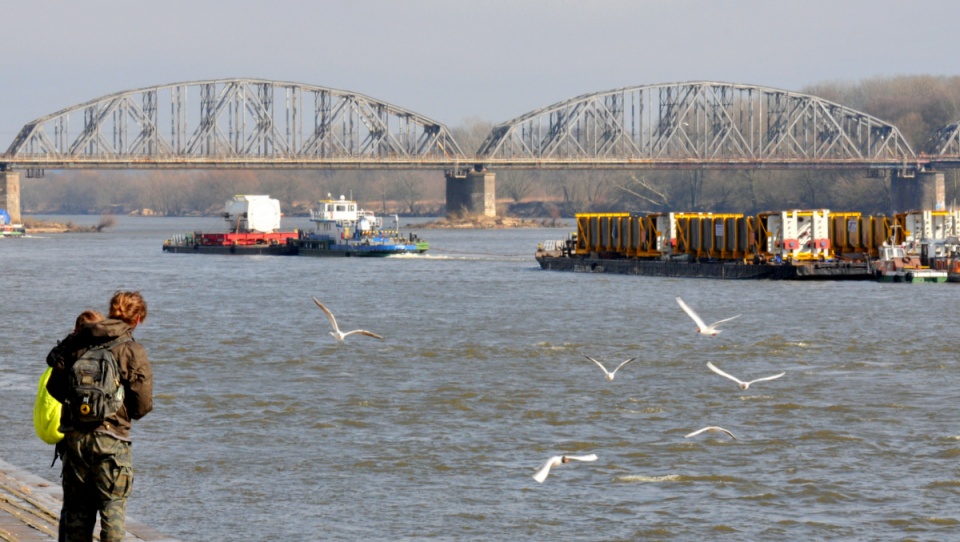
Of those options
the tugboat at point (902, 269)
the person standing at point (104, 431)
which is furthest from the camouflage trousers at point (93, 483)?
the tugboat at point (902, 269)

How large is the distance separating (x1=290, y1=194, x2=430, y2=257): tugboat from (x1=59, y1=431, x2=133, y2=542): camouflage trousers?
353ft

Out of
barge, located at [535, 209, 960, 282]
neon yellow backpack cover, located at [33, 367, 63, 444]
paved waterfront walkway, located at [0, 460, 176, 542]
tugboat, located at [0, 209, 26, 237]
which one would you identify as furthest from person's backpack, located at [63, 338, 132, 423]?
tugboat, located at [0, 209, 26, 237]

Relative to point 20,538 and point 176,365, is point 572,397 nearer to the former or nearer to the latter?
point 176,365

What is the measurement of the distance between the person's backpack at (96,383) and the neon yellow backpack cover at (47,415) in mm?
490

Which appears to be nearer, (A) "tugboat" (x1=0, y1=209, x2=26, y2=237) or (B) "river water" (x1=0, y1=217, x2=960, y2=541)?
(B) "river water" (x1=0, y1=217, x2=960, y2=541)

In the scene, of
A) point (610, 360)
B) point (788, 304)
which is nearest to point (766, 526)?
point (610, 360)

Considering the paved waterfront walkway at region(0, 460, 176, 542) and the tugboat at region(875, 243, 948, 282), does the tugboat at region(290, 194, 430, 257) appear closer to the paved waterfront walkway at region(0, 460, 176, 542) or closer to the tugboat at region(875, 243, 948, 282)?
the tugboat at region(875, 243, 948, 282)

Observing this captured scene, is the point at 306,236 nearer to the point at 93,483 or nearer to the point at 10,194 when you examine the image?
Result: the point at 10,194

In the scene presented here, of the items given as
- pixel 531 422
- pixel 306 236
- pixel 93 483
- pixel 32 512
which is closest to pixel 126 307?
pixel 93 483

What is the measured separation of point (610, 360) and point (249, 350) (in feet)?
34.8

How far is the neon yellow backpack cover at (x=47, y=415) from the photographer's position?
42.3 feet

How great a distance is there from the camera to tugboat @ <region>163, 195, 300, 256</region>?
13438 cm

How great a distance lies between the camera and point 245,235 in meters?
138

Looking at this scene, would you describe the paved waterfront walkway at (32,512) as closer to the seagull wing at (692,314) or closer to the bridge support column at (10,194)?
the seagull wing at (692,314)
